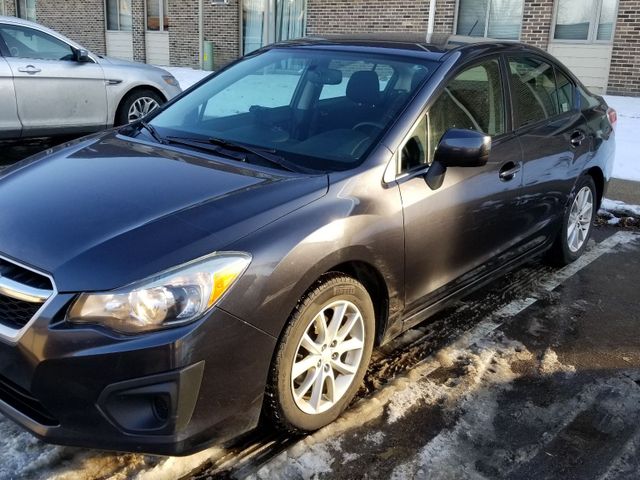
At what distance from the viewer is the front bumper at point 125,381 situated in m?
2.20

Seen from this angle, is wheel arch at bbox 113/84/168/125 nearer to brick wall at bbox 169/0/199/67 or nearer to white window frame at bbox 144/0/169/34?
brick wall at bbox 169/0/199/67

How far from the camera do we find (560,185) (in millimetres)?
4457

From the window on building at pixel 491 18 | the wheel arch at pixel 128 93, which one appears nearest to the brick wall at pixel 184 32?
the window on building at pixel 491 18

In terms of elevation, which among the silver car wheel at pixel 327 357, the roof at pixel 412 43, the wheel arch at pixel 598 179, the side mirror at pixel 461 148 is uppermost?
the roof at pixel 412 43

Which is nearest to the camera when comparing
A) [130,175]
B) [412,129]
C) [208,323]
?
[208,323]

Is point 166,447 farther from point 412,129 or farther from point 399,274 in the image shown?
point 412,129

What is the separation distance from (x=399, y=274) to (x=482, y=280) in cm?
98

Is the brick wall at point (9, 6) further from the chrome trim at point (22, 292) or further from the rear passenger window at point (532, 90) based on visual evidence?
the chrome trim at point (22, 292)

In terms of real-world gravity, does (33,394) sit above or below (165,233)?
below

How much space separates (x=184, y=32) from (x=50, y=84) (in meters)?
11.5

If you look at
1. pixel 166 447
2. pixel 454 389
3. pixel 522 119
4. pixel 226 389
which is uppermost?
pixel 522 119

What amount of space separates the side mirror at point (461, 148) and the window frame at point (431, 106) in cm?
13

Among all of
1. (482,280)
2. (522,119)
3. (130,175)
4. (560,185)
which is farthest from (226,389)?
(560,185)

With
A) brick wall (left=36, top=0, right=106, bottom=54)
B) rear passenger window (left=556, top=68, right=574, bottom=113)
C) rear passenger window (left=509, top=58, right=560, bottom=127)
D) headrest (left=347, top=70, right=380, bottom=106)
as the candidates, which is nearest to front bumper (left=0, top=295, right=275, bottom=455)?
headrest (left=347, top=70, right=380, bottom=106)
